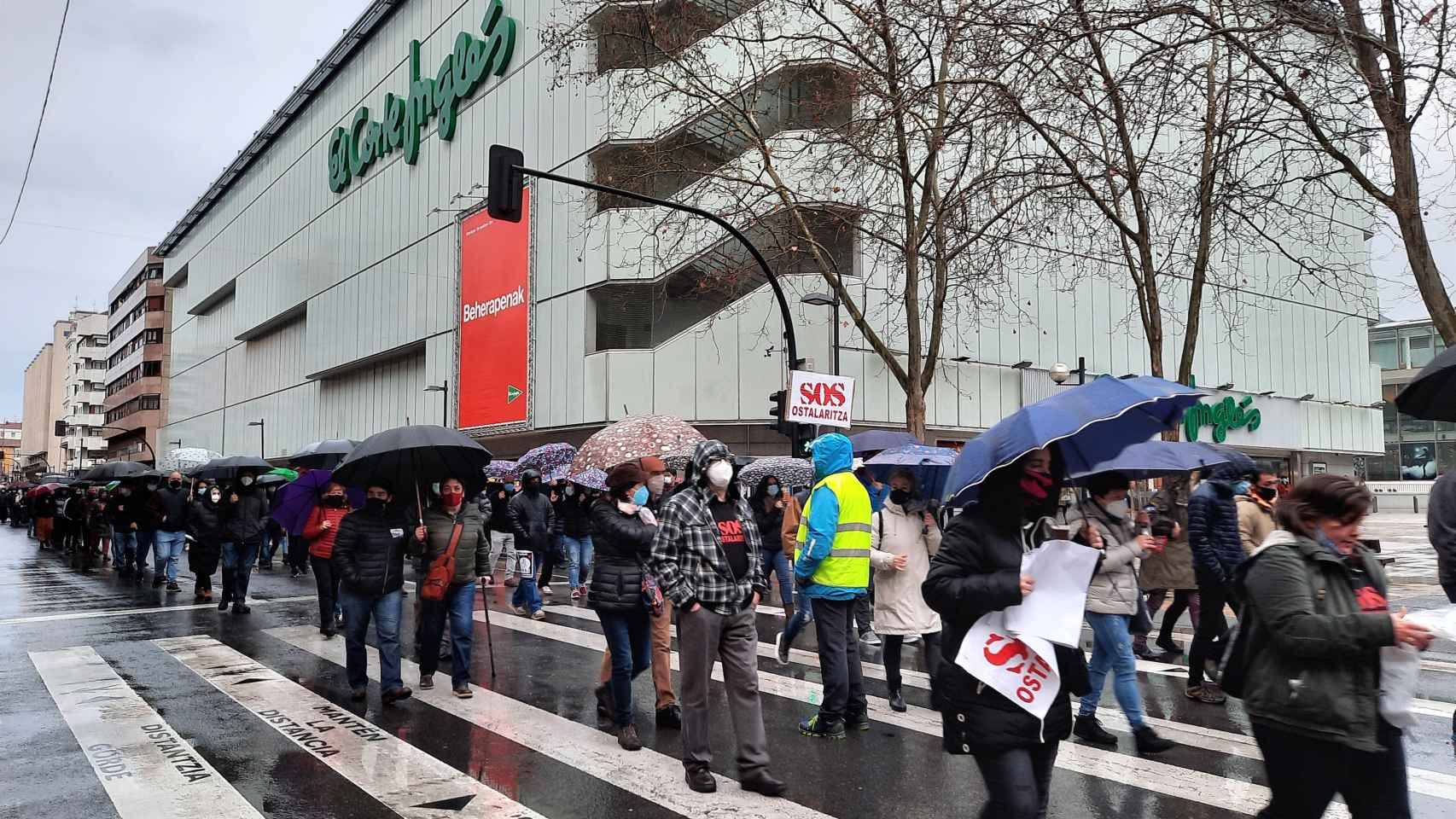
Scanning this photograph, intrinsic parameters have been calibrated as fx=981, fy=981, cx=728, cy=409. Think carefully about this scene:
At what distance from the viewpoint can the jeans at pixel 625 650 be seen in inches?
246

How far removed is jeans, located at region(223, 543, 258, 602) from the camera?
41.2 ft

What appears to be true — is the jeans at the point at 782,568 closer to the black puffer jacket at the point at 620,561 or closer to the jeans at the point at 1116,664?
the black puffer jacket at the point at 620,561

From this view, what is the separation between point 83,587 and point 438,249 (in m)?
23.5

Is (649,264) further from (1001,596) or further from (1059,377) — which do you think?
(1001,596)

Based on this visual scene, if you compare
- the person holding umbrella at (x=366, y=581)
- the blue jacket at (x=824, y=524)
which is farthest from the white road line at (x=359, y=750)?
the blue jacket at (x=824, y=524)

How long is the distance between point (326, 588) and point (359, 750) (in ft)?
16.2

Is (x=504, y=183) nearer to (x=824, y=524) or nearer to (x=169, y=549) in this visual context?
(x=169, y=549)

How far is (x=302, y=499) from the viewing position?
447 inches

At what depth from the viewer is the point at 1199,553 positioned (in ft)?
24.5

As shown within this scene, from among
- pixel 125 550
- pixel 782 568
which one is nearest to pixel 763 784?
pixel 782 568

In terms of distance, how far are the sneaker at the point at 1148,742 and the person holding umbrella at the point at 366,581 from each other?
5.17m

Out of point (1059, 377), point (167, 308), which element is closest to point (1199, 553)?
point (1059, 377)

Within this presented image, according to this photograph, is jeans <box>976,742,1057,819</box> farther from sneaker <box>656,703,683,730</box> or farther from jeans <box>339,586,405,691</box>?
jeans <box>339,586,405,691</box>

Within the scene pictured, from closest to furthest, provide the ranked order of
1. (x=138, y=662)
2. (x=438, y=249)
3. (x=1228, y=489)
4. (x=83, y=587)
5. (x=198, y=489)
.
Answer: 1. (x=1228, y=489)
2. (x=138, y=662)
3. (x=198, y=489)
4. (x=83, y=587)
5. (x=438, y=249)
